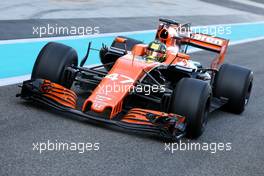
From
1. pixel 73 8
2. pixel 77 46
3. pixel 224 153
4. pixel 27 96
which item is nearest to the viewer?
pixel 224 153

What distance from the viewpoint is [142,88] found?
757 centimetres

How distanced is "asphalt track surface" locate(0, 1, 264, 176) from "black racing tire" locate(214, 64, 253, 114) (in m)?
0.27

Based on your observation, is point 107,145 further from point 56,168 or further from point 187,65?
point 187,65

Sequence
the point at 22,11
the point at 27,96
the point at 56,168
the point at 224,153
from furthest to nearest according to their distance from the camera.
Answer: the point at 22,11 → the point at 27,96 → the point at 224,153 → the point at 56,168

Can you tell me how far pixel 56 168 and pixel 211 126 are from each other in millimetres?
3158

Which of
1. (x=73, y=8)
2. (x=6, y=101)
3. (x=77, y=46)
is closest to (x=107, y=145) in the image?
(x=6, y=101)

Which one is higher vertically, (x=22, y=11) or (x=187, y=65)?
(x=187, y=65)

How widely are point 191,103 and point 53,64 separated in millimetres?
1881

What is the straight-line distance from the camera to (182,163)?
6.31m

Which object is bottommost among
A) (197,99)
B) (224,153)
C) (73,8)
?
(73,8)
